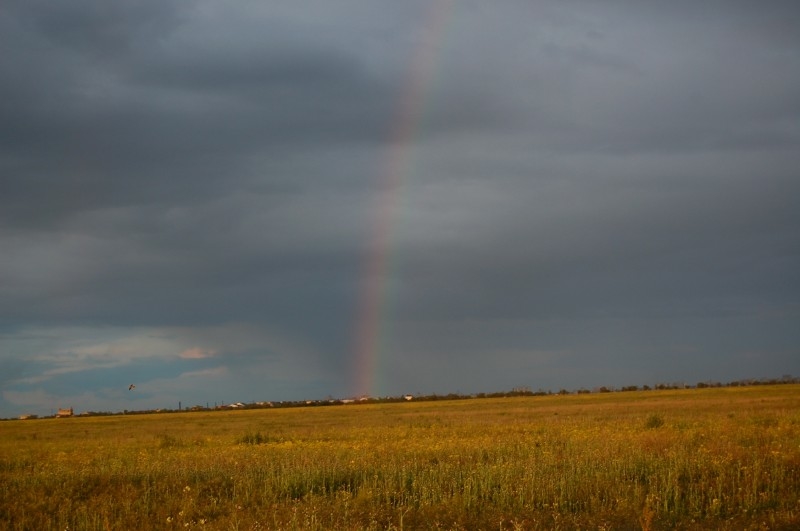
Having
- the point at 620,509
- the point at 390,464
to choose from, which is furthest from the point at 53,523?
the point at 620,509

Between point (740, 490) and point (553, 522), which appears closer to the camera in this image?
point (553, 522)

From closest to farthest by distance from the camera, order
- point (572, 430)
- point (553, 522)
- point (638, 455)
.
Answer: point (553, 522) < point (638, 455) < point (572, 430)

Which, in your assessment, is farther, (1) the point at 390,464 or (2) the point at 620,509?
(1) the point at 390,464

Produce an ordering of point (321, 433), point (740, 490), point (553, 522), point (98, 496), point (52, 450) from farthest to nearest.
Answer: point (321, 433) → point (52, 450) → point (98, 496) → point (740, 490) → point (553, 522)

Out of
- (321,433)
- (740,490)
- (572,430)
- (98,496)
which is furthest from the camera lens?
(321,433)

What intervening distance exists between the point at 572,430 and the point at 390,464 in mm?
14927

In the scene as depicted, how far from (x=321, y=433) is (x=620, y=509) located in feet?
86.2

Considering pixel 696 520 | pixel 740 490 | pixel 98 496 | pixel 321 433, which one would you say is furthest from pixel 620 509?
pixel 321 433

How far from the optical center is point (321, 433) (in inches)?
1510

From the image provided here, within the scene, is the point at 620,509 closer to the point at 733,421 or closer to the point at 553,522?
the point at 553,522

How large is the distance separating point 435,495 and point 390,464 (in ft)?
15.5

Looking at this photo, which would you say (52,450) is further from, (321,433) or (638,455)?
(638,455)

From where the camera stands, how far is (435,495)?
14914 millimetres

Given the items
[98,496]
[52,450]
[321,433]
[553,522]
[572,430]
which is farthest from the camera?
[321,433]
